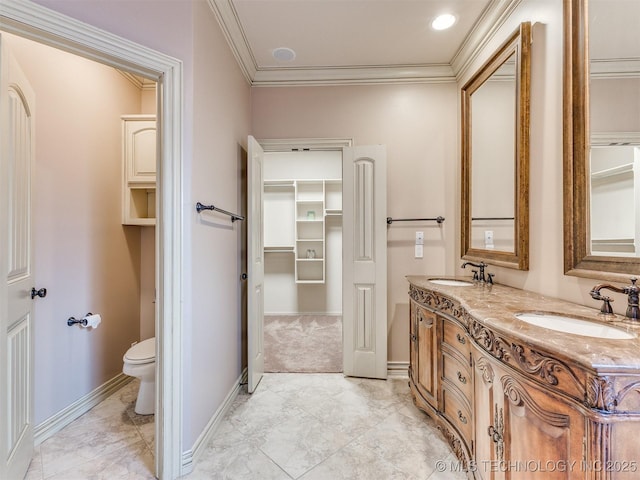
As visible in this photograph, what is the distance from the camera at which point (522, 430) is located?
917 mm

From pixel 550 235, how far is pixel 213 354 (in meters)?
2.10

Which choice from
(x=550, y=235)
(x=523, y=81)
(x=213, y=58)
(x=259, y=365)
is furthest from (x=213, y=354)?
(x=523, y=81)

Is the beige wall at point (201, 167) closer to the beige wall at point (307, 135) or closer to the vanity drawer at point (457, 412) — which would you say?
the beige wall at point (307, 135)

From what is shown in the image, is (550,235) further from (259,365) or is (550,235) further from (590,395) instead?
(259,365)

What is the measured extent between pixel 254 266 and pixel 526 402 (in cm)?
187

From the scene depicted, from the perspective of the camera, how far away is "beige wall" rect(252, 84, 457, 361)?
2.49m

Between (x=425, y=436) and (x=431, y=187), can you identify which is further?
(x=431, y=187)

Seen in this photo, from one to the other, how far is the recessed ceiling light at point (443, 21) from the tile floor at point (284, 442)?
112 inches

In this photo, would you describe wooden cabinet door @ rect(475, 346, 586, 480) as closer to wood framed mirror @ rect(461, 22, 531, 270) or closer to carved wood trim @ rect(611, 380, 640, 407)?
carved wood trim @ rect(611, 380, 640, 407)

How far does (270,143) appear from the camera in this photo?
256 centimetres

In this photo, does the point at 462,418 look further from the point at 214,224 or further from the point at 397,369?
the point at 214,224

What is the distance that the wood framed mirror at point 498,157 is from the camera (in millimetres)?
1605

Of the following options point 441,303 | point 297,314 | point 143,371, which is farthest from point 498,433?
point 297,314

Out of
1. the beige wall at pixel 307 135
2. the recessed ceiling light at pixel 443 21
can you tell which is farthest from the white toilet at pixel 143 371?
the recessed ceiling light at pixel 443 21
